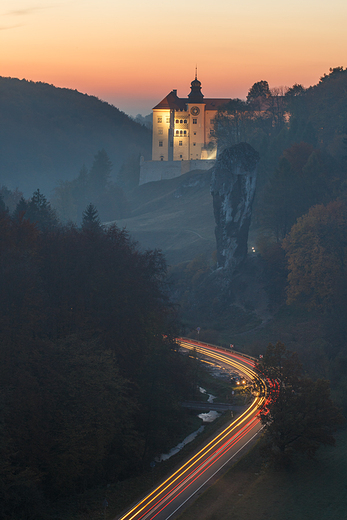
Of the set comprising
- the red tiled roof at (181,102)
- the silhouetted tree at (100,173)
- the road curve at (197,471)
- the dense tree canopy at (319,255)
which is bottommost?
the road curve at (197,471)

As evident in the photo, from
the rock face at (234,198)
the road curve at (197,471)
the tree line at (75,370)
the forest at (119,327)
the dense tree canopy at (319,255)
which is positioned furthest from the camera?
the rock face at (234,198)

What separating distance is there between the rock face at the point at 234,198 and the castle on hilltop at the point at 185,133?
50.1 metres

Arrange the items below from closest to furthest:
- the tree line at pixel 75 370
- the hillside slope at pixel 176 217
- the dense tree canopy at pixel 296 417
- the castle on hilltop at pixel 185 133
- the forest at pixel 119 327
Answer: the tree line at pixel 75 370, the forest at pixel 119 327, the dense tree canopy at pixel 296 417, the hillside slope at pixel 176 217, the castle on hilltop at pixel 185 133

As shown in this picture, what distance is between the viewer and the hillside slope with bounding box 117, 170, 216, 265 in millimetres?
97875

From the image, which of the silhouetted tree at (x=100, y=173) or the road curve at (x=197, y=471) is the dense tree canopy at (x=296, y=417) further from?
the silhouetted tree at (x=100, y=173)

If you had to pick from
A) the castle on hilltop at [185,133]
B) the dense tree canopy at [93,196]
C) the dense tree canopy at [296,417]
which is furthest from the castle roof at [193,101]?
the dense tree canopy at [296,417]

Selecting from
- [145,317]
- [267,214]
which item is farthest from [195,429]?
[267,214]

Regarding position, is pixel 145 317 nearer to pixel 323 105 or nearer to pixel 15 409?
pixel 15 409

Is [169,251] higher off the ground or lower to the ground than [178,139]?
lower

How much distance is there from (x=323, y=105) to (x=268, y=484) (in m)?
79.6

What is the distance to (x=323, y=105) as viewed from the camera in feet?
330

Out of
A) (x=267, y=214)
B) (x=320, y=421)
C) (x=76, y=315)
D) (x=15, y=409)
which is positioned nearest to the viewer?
(x=15, y=409)

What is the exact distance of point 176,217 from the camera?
375 ft

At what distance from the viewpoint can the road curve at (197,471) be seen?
103 ft
